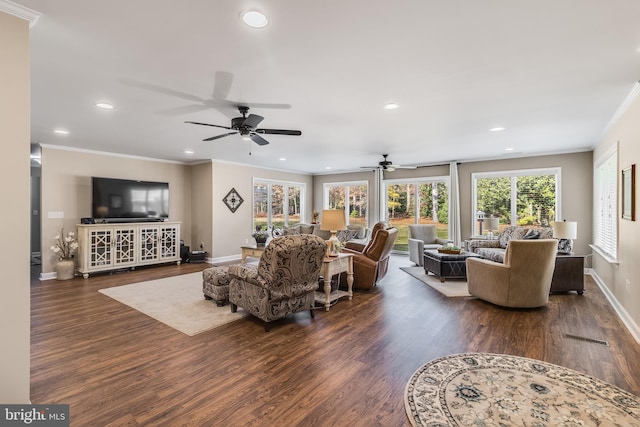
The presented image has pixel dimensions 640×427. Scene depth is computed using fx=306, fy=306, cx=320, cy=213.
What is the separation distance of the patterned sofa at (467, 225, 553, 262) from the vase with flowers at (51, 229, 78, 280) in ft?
25.9

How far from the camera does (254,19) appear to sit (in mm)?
1976

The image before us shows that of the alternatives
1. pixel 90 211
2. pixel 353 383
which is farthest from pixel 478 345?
pixel 90 211

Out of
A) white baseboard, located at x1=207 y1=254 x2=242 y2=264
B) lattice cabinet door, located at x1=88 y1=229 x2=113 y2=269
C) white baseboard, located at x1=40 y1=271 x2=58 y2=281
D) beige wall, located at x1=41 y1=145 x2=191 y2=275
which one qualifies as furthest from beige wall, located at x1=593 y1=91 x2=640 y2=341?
white baseboard, located at x1=40 y1=271 x2=58 y2=281

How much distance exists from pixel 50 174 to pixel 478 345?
7.60 meters

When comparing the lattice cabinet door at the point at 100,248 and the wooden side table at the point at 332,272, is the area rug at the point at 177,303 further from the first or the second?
the lattice cabinet door at the point at 100,248

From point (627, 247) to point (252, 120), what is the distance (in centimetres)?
467

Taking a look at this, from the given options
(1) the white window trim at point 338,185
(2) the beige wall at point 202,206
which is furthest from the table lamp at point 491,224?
(2) the beige wall at point 202,206

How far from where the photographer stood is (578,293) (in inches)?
191

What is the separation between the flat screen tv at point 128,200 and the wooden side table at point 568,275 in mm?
7894

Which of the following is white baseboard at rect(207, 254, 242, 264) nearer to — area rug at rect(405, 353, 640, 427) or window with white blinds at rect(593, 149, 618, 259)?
area rug at rect(405, 353, 640, 427)

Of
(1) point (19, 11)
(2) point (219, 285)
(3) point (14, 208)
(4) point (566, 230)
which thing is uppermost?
(1) point (19, 11)

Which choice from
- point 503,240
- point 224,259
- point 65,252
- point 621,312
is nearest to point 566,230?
point 621,312

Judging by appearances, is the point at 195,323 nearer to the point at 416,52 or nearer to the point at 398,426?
the point at 398,426

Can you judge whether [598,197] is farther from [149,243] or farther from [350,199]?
[149,243]
